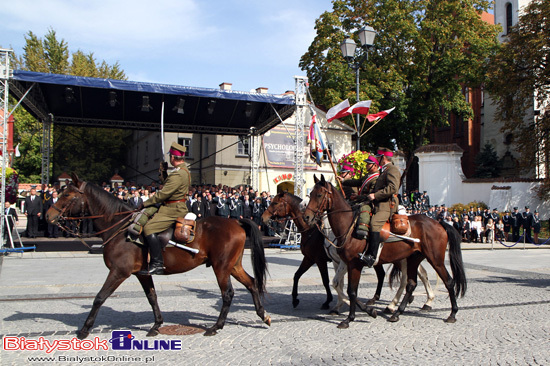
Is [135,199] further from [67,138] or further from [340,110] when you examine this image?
[67,138]

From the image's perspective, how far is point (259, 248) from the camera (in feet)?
25.2

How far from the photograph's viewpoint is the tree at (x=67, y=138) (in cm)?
4175

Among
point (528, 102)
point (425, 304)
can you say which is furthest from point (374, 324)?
point (528, 102)

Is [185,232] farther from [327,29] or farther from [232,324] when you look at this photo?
[327,29]

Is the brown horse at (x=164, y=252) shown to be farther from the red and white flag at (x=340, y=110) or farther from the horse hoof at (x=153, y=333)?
the red and white flag at (x=340, y=110)

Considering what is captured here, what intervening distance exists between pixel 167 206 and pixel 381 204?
A: 3.59 m

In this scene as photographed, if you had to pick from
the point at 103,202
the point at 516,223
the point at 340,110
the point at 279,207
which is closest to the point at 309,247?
the point at 279,207

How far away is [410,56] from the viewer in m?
35.0

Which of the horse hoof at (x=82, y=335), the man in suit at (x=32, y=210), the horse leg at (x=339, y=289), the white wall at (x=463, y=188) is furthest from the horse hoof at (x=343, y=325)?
the white wall at (x=463, y=188)

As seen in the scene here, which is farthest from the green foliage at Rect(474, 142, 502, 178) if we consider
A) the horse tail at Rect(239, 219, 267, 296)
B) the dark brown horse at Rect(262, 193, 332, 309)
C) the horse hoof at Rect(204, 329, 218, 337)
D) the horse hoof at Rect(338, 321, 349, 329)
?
the horse hoof at Rect(204, 329, 218, 337)

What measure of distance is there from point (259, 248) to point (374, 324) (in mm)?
2262

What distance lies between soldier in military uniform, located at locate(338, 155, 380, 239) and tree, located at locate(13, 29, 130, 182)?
36.2 m

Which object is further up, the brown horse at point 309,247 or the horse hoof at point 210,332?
the brown horse at point 309,247

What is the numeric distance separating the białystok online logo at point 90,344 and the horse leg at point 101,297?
150 mm
